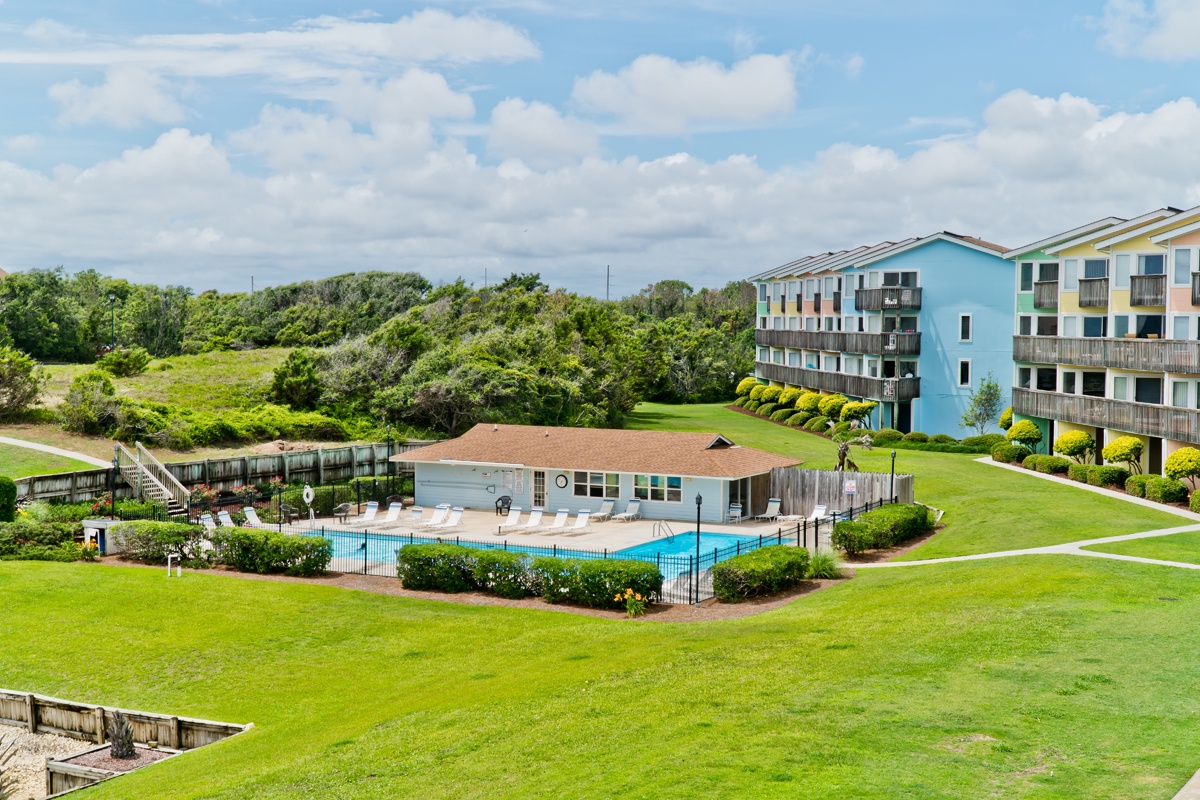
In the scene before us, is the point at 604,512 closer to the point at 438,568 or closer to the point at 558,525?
the point at 558,525

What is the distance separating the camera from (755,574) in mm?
25406

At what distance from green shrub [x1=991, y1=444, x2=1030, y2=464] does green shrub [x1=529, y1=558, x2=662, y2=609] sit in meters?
26.0

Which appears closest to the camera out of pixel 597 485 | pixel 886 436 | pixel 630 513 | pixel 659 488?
pixel 630 513

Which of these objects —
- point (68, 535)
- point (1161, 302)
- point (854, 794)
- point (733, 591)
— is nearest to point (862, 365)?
point (1161, 302)

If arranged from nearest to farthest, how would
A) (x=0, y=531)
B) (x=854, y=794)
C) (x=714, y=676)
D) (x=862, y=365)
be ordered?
(x=854, y=794)
(x=714, y=676)
(x=0, y=531)
(x=862, y=365)

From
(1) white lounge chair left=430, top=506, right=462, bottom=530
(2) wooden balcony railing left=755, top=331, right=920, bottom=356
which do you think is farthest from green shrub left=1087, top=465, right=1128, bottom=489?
(1) white lounge chair left=430, top=506, right=462, bottom=530

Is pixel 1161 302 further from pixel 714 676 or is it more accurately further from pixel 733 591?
pixel 714 676

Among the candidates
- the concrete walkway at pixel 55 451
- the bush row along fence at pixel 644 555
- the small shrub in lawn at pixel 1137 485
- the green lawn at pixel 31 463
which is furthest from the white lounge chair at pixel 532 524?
the small shrub in lawn at pixel 1137 485

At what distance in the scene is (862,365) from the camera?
2463 inches

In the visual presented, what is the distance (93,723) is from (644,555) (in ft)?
54.6

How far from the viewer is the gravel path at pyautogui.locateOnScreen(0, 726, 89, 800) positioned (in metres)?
16.8

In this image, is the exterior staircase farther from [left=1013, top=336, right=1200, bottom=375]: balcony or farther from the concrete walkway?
[left=1013, top=336, right=1200, bottom=375]: balcony

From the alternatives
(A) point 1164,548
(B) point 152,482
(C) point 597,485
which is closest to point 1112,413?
(A) point 1164,548

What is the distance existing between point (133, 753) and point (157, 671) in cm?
410
